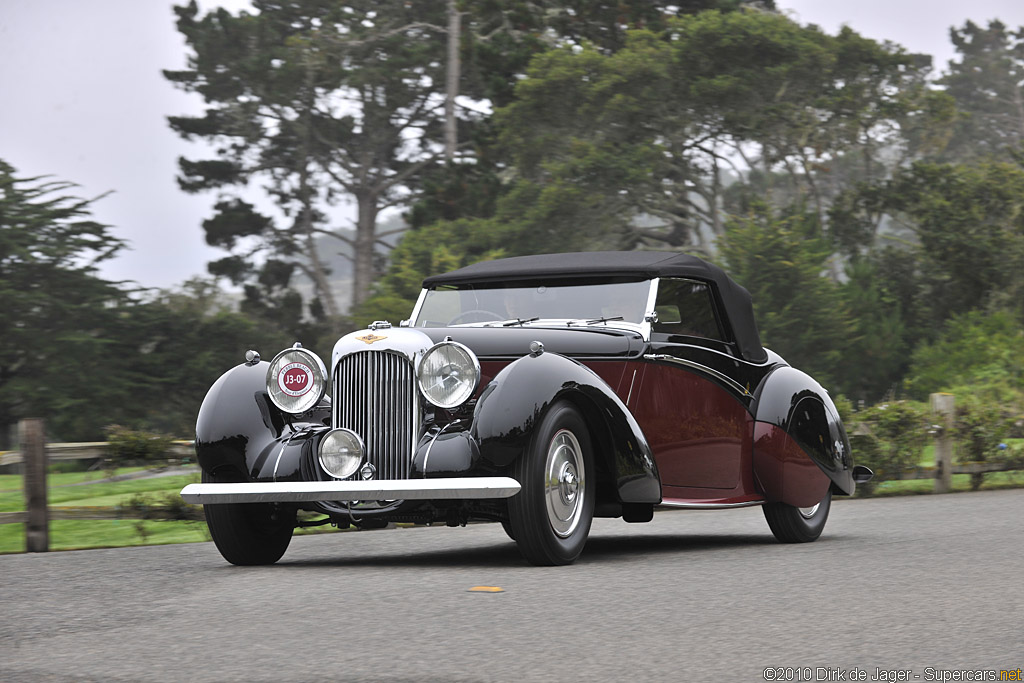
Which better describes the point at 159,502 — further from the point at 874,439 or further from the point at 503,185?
the point at 503,185

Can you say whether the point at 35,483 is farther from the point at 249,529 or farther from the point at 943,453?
the point at 943,453

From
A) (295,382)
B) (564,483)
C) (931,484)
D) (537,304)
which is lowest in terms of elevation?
(931,484)

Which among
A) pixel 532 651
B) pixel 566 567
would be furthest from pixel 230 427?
pixel 532 651

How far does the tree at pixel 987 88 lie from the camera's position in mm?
65438

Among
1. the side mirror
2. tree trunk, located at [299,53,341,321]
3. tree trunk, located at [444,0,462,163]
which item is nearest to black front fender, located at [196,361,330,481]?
the side mirror

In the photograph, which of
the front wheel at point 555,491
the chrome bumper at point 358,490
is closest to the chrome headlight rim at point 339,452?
the chrome bumper at point 358,490

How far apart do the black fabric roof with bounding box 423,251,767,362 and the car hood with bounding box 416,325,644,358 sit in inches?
22.4

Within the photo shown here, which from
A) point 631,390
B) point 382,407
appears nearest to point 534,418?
point 382,407

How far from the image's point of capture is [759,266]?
36969 millimetres

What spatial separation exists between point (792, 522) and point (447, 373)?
318 cm

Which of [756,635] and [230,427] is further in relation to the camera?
[230,427]

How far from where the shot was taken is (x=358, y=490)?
6.96 metres

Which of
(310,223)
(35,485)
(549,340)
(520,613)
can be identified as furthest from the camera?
(310,223)

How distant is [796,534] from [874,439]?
5.75 meters
